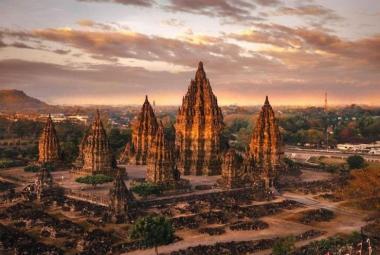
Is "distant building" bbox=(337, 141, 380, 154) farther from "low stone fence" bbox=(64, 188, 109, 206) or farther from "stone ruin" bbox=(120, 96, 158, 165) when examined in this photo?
"low stone fence" bbox=(64, 188, 109, 206)

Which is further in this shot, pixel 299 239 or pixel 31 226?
pixel 31 226

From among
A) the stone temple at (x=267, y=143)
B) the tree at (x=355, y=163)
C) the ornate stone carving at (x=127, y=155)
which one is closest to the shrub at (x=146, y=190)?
the stone temple at (x=267, y=143)

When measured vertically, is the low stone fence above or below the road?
below

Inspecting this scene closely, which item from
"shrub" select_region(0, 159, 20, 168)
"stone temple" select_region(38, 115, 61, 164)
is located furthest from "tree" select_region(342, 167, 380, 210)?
"shrub" select_region(0, 159, 20, 168)

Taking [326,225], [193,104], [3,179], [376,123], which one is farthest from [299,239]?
[376,123]

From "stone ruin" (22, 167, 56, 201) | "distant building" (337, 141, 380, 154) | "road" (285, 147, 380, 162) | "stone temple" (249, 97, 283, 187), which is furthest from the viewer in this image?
"distant building" (337, 141, 380, 154)

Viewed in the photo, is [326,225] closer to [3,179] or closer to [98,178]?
[98,178]

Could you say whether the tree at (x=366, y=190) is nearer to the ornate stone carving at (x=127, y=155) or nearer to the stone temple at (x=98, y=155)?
the stone temple at (x=98, y=155)
